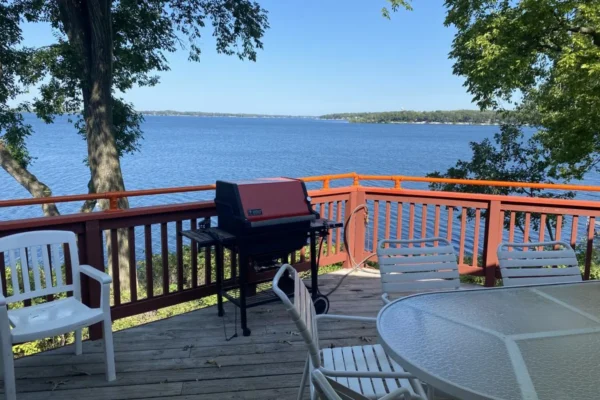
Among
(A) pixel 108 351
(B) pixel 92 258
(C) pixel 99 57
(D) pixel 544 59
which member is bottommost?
(A) pixel 108 351

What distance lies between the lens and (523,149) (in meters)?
13.9

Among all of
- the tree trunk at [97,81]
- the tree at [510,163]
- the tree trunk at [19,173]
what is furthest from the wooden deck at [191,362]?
the tree at [510,163]

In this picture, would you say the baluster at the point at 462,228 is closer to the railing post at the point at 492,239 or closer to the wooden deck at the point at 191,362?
the railing post at the point at 492,239

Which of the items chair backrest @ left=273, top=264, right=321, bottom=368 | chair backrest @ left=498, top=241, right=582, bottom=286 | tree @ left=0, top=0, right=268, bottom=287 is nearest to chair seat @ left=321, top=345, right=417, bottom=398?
chair backrest @ left=273, top=264, right=321, bottom=368

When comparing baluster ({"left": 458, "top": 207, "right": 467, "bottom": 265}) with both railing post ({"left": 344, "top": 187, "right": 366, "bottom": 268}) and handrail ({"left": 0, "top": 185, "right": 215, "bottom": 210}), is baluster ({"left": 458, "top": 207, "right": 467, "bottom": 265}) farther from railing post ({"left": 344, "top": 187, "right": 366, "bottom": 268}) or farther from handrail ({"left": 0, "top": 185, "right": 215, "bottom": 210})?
handrail ({"left": 0, "top": 185, "right": 215, "bottom": 210})

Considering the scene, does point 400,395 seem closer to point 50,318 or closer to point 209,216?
point 50,318

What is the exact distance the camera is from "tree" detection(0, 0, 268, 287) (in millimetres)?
7922

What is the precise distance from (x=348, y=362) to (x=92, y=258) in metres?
1.86

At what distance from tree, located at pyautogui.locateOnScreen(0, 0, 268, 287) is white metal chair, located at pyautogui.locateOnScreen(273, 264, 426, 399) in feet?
24.3

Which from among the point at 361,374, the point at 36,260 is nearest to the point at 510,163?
the point at 36,260

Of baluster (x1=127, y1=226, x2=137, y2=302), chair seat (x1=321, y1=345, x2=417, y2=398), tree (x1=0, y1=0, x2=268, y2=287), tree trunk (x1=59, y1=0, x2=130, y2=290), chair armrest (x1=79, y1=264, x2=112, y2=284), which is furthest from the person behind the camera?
tree (x1=0, y1=0, x2=268, y2=287)

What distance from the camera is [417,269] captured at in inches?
92.1

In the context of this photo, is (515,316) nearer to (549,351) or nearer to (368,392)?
(549,351)

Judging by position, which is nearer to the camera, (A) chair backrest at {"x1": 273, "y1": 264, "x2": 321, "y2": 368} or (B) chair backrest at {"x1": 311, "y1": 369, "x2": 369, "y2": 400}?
(B) chair backrest at {"x1": 311, "y1": 369, "x2": 369, "y2": 400}
